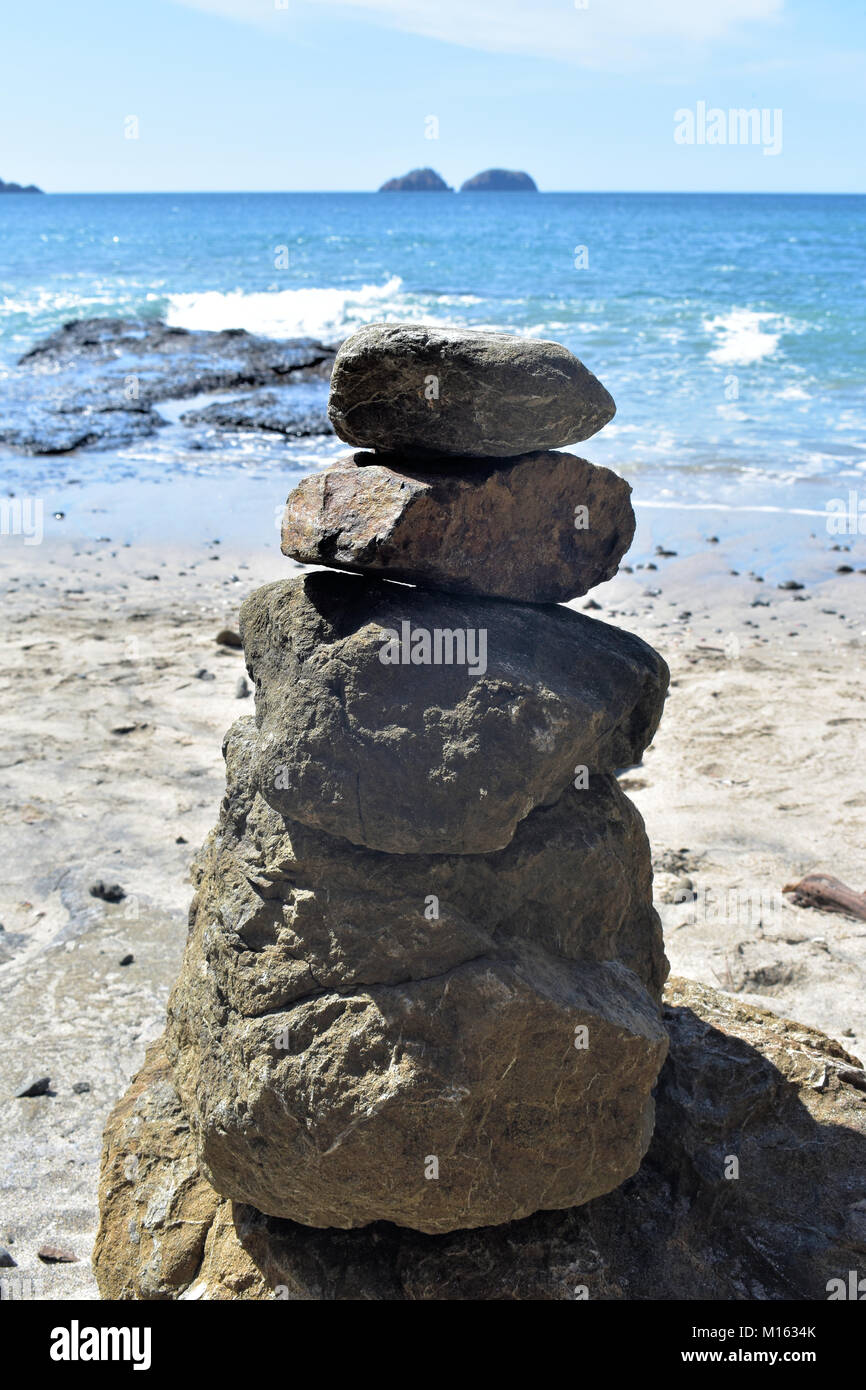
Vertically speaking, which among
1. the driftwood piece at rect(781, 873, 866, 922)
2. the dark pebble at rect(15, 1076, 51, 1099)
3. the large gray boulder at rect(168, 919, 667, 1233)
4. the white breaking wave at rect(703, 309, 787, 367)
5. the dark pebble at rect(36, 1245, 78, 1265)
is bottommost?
the dark pebble at rect(36, 1245, 78, 1265)

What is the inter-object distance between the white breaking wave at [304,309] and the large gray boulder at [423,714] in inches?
1051

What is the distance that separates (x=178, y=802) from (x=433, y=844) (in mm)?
3943

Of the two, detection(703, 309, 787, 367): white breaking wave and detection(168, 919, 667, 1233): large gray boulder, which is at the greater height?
detection(703, 309, 787, 367): white breaking wave

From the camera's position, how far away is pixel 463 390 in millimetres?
3354

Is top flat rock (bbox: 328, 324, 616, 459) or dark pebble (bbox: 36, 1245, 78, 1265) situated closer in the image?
top flat rock (bbox: 328, 324, 616, 459)

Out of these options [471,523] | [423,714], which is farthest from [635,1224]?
[471,523]

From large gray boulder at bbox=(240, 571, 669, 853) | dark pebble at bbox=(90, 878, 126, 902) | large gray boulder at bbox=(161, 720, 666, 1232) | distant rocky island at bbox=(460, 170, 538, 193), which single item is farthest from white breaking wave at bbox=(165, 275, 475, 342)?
distant rocky island at bbox=(460, 170, 538, 193)

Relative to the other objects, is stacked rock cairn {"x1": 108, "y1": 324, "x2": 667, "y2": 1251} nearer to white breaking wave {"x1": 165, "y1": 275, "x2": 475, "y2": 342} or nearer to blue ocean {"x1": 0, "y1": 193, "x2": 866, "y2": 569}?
blue ocean {"x1": 0, "y1": 193, "x2": 866, "y2": 569}

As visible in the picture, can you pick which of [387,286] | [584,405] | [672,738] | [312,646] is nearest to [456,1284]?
[312,646]

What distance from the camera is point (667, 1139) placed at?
3748mm

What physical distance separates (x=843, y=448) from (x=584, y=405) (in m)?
13.7

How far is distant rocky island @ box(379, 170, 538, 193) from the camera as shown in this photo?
167 meters

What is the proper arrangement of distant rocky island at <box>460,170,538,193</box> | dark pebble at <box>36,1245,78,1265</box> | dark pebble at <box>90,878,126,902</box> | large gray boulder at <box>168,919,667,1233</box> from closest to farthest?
large gray boulder at <box>168,919,667,1233</box> → dark pebble at <box>36,1245,78,1265</box> → dark pebble at <box>90,878,126,902</box> → distant rocky island at <box>460,170,538,193</box>

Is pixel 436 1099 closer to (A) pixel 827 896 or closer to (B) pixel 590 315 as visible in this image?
(A) pixel 827 896
